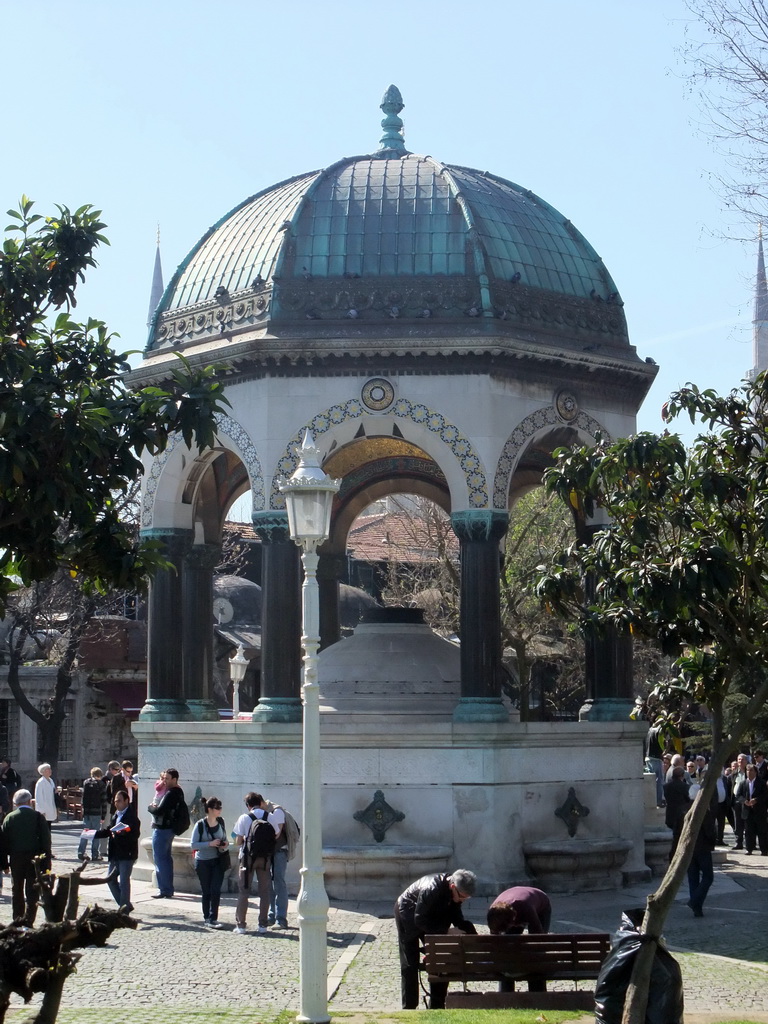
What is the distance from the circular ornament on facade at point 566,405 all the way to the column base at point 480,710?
3848 mm

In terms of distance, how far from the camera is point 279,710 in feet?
61.7

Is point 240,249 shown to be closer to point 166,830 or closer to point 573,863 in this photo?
point 166,830

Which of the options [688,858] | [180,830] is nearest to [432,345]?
[180,830]

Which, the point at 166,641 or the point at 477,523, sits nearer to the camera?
the point at 477,523

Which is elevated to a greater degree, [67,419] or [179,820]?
[67,419]

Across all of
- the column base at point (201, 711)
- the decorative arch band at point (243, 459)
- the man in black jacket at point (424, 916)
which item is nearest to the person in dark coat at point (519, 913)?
the man in black jacket at point (424, 916)

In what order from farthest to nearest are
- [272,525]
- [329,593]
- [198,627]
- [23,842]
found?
[329,593], [198,627], [272,525], [23,842]

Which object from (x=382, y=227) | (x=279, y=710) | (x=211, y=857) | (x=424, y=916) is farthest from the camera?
(x=382, y=227)

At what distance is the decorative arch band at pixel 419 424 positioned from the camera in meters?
19.2

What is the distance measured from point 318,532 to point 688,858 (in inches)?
154

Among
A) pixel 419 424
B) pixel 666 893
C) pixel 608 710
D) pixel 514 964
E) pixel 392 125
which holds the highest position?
pixel 392 125

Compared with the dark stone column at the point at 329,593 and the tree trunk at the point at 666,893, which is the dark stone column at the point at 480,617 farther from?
the tree trunk at the point at 666,893

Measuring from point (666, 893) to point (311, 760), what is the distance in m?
3.27

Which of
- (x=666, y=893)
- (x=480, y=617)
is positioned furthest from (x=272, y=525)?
(x=666, y=893)
